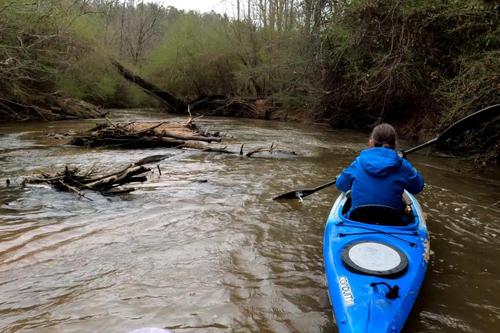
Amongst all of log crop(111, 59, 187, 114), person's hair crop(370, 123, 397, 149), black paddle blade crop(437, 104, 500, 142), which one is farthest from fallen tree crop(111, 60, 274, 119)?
person's hair crop(370, 123, 397, 149)

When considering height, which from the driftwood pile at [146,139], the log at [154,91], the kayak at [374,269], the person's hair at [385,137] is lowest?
the kayak at [374,269]

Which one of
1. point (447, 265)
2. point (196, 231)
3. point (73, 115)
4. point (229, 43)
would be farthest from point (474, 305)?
point (229, 43)

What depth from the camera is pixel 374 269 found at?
2.92 metres

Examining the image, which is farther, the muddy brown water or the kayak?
the muddy brown water

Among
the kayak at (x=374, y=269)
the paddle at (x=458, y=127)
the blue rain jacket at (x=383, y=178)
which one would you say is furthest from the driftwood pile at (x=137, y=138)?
the kayak at (x=374, y=269)

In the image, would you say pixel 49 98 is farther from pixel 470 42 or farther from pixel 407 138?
pixel 470 42

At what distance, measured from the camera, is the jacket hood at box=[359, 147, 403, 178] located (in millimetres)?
3715

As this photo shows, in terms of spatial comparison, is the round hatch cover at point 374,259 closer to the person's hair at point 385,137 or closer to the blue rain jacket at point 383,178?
the blue rain jacket at point 383,178

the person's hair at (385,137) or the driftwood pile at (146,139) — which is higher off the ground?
the person's hair at (385,137)

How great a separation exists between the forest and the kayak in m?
4.41

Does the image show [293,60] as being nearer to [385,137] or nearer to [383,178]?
[385,137]

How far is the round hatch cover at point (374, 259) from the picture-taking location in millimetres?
2916

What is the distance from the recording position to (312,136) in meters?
14.3

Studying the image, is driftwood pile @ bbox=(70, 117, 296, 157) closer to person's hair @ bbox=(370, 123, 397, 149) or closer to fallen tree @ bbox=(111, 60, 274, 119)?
person's hair @ bbox=(370, 123, 397, 149)
